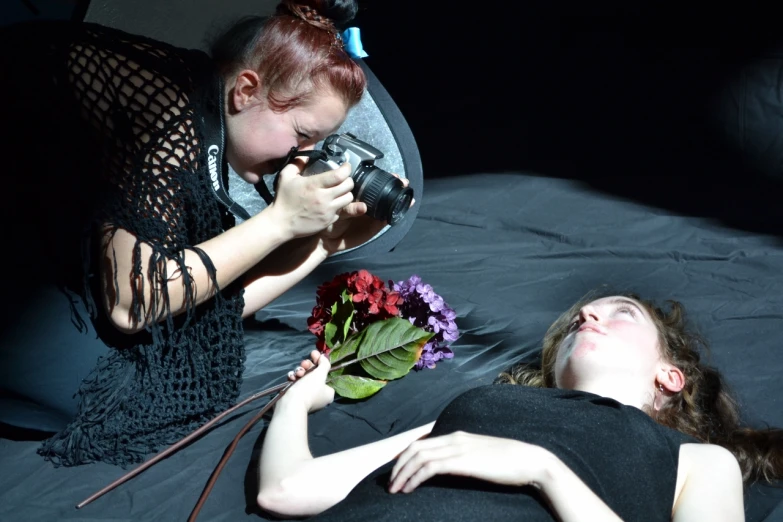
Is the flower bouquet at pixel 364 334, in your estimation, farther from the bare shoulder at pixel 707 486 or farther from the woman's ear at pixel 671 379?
the bare shoulder at pixel 707 486

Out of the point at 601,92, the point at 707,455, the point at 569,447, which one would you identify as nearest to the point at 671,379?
the point at 707,455

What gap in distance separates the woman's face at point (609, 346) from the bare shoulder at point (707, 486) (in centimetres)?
15

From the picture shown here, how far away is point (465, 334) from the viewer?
1727 millimetres

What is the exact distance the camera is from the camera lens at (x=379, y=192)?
1.40 meters

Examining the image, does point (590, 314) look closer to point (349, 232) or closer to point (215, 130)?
point (349, 232)

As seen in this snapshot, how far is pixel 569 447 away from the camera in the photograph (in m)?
1.07

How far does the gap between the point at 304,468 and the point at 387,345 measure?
328mm

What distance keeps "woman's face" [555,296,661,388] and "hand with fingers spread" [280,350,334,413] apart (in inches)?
14.0

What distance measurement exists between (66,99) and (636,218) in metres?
1.38

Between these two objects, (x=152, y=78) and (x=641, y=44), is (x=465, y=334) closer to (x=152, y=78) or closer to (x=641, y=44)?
(x=152, y=78)

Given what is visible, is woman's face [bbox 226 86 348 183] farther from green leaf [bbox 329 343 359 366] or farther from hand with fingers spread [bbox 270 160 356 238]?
green leaf [bbox 329 343 359 366]

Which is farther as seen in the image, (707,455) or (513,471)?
(707,455)

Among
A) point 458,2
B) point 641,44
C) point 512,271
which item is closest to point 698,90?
point 641,44

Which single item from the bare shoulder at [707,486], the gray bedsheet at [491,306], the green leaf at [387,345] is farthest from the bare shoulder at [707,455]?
the green leaf at [387,345]
